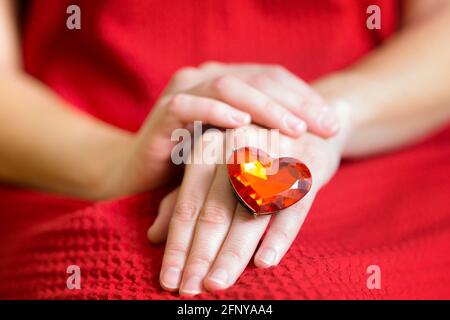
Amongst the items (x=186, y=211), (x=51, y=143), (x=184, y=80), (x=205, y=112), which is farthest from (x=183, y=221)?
(x=51, y=143)

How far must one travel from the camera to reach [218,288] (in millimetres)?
530

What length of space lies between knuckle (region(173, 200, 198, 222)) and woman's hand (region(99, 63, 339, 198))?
0.30 feet

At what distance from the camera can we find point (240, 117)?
0.66 meters

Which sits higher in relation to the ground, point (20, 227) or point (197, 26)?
point (197, 26)

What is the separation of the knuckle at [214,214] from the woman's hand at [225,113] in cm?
11

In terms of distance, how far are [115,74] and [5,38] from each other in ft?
0.67

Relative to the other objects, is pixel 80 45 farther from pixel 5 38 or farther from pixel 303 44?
pixel 303 44

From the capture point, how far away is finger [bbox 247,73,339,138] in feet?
2.22

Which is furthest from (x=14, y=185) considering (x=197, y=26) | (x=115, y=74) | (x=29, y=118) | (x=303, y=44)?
(x=303, y=44)

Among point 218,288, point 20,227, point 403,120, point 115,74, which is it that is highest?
point 115,74

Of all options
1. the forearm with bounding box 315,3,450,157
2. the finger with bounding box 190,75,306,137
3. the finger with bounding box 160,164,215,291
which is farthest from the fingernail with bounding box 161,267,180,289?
the forearm with bounding box 315,3,450,157

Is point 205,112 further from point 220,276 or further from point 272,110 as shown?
point 220,276

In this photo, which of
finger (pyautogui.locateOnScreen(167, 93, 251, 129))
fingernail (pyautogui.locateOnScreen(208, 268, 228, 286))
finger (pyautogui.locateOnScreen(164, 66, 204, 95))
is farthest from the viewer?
finger (pyautogui.locateOnScreen(164, 66, 204, 95))

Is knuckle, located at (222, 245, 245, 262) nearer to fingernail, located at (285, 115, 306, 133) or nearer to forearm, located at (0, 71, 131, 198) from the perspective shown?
fingernail, located at (285, 115, 306, 133)
